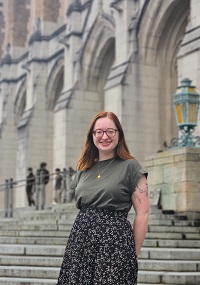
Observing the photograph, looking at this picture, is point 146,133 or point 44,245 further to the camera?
point 146,133

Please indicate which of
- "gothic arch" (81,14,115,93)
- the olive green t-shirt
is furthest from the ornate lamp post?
"gothic arch" (81,14,115,93)

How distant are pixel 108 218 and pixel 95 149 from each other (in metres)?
0.45

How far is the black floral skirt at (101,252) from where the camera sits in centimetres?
315

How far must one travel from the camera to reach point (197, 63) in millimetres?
14305

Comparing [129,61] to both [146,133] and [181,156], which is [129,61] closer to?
[146,133]

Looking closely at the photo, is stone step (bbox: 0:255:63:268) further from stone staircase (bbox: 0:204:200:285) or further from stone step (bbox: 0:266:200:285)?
stone step (bbox: 0:266:200:285)

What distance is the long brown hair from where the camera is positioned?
11.0ft

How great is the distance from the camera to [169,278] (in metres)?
6.11

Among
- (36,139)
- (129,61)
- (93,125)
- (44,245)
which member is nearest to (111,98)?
(129,61)

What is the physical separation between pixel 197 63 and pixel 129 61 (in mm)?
4707

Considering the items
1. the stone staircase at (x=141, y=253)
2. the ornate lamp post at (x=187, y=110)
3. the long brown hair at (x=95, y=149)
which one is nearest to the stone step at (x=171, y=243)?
the stone staircase at (x=141, y=253)

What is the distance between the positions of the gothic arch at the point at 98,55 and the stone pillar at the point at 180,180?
12.2 m

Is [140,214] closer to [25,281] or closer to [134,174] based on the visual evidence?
[134,174]

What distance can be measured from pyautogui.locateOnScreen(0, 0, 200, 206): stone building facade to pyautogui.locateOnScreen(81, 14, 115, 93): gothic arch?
0.13 feet
